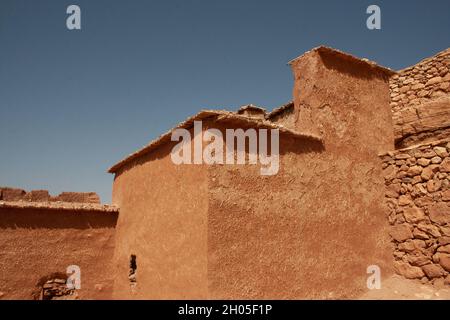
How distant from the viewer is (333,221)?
272 inches

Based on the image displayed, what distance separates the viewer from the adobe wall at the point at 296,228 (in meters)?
5.60

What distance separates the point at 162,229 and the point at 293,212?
2.32m

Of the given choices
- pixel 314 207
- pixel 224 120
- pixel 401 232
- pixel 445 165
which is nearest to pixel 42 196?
pixel 224 120

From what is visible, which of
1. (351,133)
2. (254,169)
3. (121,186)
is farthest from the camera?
(121,186)

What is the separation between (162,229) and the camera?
674 cm

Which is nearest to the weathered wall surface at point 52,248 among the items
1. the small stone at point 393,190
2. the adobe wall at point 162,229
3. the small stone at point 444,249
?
the adobe wall at point 162,229

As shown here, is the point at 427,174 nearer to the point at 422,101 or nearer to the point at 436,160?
the point at 436,160

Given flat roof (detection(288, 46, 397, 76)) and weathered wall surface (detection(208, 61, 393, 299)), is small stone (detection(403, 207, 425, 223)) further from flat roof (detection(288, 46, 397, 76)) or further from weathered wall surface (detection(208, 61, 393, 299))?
flat roof (detection(288, 46, 397, 76))

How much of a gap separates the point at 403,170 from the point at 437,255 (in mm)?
1725

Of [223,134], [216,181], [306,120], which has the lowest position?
[216,181]

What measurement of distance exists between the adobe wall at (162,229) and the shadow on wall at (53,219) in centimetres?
42

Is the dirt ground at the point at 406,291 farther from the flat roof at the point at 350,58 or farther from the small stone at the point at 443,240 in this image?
the flat roof at the point at 350,58
